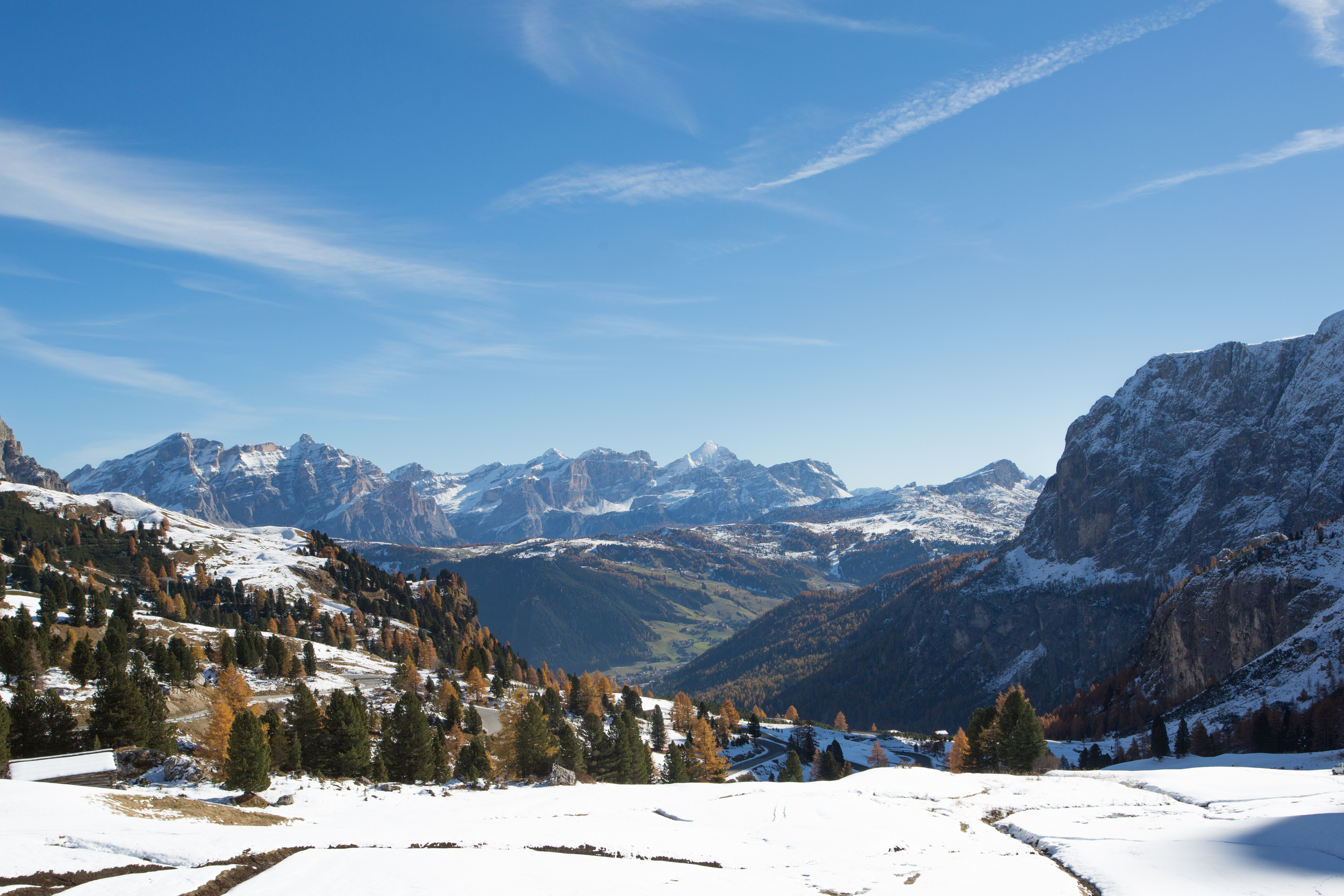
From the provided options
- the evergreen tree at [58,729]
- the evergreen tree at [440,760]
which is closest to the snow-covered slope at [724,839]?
the evergreen tree at [440,760]

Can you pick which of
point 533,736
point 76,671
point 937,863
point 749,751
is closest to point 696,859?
point 937,863

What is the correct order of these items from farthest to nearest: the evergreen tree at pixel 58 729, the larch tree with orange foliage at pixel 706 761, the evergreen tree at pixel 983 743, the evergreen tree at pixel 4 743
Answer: the larch tree with orange foliage at pixel 706 761
the evergreen tree at pixel 983 743
the evergreen tree at pixel 58 729
the evergreen tree at pixel 4 743

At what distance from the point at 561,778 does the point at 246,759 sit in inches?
1347

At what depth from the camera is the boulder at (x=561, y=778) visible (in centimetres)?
8356

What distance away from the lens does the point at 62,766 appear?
218 ft

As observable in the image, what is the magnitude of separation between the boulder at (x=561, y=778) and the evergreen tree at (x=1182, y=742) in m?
88.0

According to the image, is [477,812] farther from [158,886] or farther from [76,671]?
[76,671]

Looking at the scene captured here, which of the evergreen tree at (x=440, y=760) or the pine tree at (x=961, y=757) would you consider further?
the pine tree at (x=961, y=757)

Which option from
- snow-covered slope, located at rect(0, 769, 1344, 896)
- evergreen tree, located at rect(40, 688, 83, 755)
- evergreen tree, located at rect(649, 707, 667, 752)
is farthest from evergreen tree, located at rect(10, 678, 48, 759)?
evergreen tree, located at rect(649, 707, 667, 752)

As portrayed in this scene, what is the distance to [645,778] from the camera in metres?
102

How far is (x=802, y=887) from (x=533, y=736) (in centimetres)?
6057

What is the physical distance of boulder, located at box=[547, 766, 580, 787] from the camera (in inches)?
3290

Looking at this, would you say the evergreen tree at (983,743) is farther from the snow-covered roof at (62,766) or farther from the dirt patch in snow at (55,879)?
the snow-covered roof at (62,766)

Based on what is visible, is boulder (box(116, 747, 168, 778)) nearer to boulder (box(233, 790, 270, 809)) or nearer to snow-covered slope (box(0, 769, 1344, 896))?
snow-covered slope (box(0, 769, 1344, 896))
